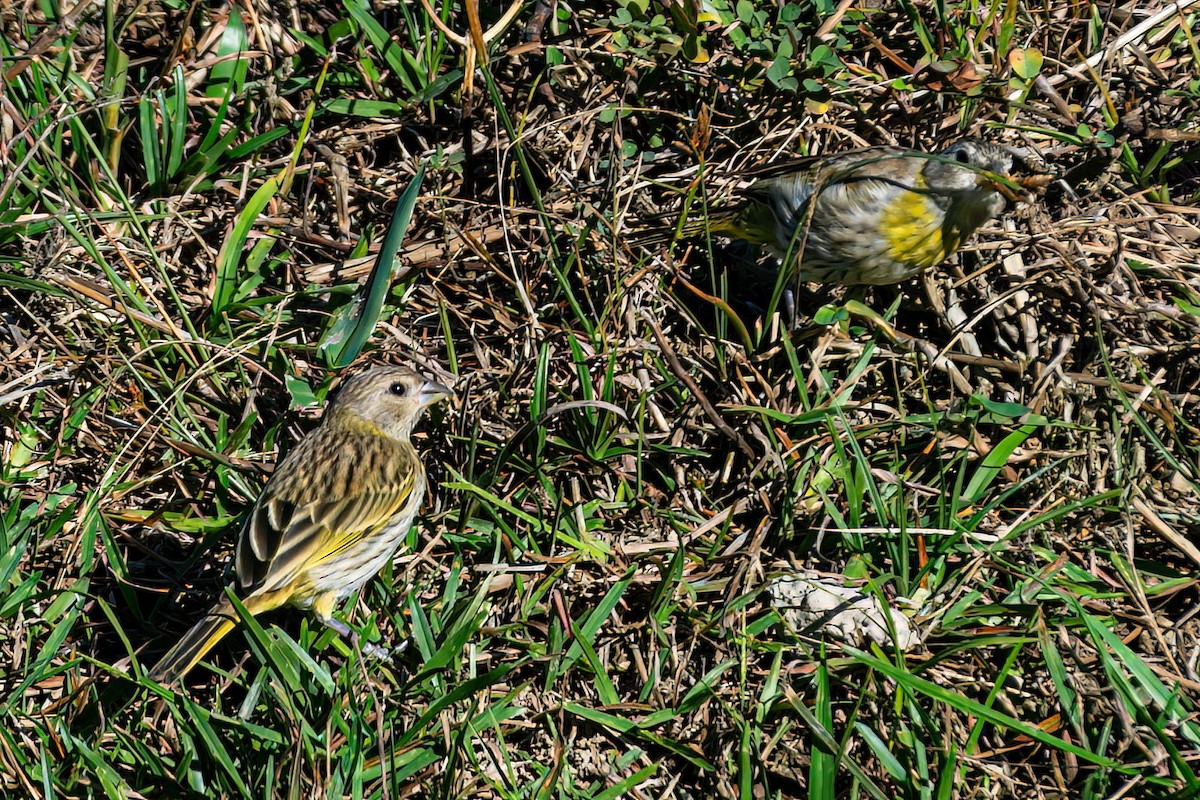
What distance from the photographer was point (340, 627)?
3963 mm

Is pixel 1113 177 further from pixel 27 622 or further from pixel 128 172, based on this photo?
pixel 27 622

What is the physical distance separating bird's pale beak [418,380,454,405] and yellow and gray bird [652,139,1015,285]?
1.28 m

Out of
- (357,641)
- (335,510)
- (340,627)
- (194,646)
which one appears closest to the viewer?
(194,646)

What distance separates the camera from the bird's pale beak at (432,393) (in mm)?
4336

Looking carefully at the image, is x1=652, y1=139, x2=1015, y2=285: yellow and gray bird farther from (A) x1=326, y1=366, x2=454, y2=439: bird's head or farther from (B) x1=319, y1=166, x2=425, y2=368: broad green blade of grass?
(A) x1=326, y1=366, x2=454, y2=439: bird's head

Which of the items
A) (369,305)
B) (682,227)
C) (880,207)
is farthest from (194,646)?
(880,207)

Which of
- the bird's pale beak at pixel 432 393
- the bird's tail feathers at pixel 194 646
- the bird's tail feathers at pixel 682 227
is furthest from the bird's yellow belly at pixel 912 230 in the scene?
the bird's tail feathers at pixel 194 646

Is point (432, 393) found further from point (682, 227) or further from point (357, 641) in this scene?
point (682, 227)

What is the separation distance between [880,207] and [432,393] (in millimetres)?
1813

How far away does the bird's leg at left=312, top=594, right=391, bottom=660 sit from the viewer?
153 inches

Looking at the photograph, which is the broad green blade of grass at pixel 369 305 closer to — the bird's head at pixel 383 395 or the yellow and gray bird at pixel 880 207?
the bird's head at pixel 383 395

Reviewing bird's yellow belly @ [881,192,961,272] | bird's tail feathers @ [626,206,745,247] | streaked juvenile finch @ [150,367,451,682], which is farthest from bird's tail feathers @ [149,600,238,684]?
bird's yellow belly @ [881,192,961,272]

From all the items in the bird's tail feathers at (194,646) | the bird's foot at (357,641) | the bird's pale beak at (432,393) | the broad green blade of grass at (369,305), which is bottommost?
the bird's foot at (357,641)

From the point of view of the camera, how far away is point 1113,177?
4934 mm
